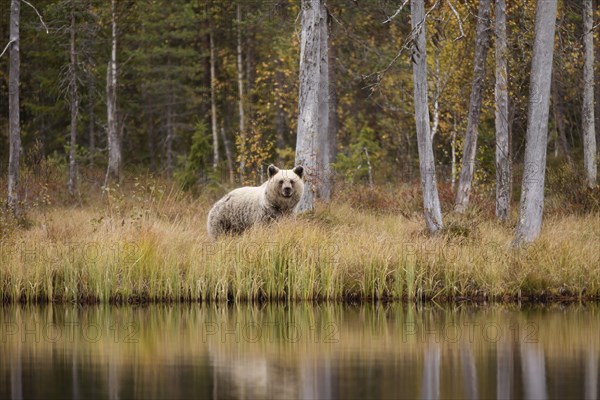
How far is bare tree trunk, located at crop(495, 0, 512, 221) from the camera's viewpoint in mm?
19359

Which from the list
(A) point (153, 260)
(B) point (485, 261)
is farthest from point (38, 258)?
(B) point (485, 261)

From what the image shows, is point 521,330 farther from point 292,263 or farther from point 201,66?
point 201,66

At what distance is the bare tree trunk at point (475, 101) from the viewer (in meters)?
20.3

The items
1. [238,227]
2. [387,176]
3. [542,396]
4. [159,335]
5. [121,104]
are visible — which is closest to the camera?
[542,396]

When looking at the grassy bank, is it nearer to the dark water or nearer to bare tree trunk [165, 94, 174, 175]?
the dark water

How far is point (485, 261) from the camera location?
14.5m

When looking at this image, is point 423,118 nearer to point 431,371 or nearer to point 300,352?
point 300,352

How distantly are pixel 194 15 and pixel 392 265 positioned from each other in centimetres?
2263

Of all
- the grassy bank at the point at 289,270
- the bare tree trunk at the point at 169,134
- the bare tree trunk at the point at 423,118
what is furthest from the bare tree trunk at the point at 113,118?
the grassy bank at the point at 289,270

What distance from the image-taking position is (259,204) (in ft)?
55.0

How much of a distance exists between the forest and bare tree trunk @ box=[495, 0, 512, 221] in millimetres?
37

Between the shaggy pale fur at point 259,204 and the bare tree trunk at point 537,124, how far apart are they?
147 inches

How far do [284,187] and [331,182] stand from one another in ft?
20.7

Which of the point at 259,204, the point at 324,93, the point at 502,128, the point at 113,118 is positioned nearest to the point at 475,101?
the point at 502,128
